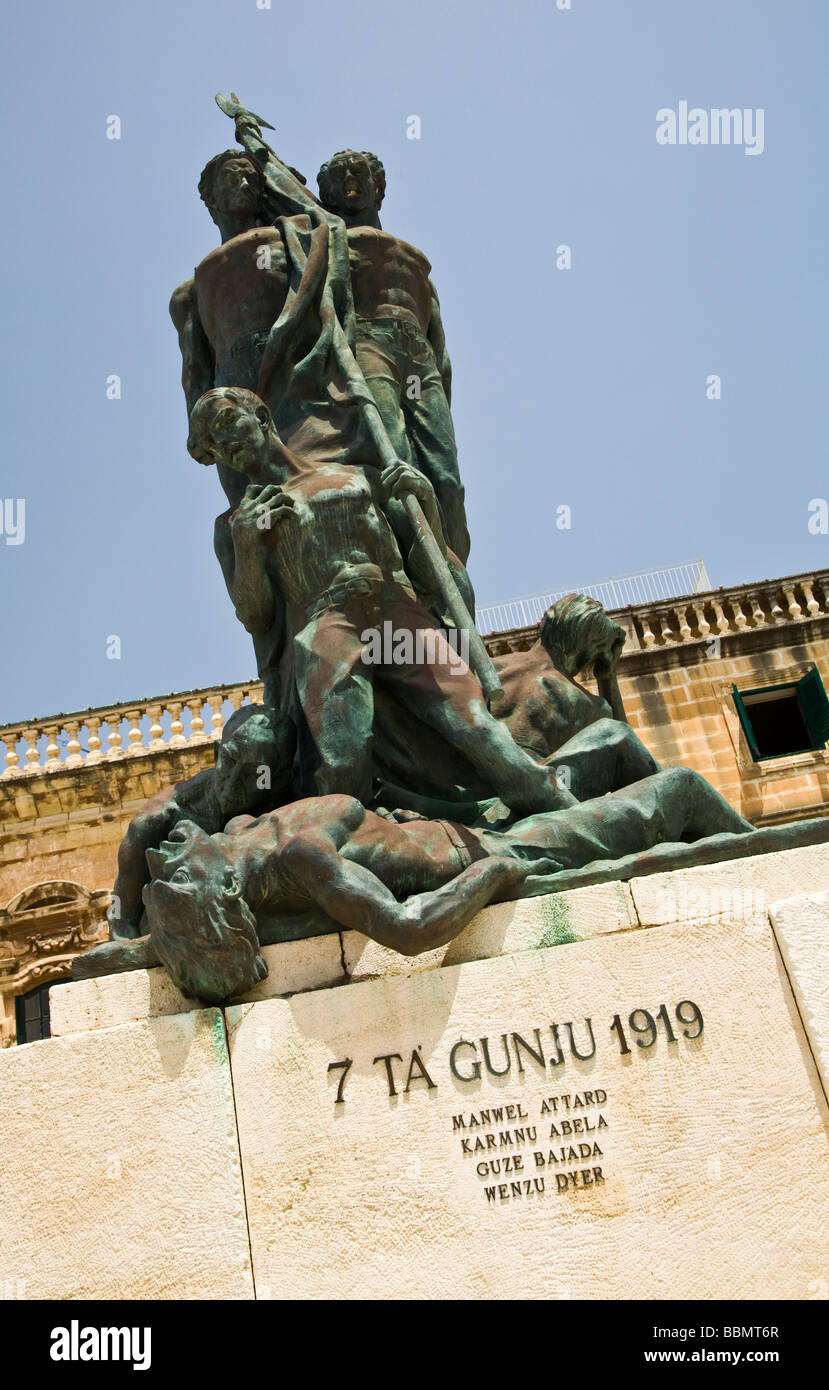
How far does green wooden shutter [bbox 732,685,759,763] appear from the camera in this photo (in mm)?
18312

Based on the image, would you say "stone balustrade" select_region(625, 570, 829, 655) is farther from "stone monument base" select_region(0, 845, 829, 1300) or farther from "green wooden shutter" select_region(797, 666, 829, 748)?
"stone monument base" select_region(0, 845, 829, 1300)

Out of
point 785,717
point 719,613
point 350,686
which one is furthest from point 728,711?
point 350,686

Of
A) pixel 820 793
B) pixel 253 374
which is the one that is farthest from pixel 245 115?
pixel 820 793

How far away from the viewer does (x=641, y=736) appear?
18.0 meters

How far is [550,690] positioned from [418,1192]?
6.52 feet

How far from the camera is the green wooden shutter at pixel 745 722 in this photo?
1831 cm

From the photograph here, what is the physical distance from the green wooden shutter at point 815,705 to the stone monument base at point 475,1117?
14974mm

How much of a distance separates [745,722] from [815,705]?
38.3 inches

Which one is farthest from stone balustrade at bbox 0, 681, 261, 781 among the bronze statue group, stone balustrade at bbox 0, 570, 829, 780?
the bronze statue group

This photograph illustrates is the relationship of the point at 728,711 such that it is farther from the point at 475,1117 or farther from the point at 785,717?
the point at 475,1117

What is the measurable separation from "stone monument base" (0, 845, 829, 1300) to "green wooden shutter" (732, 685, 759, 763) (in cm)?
1468

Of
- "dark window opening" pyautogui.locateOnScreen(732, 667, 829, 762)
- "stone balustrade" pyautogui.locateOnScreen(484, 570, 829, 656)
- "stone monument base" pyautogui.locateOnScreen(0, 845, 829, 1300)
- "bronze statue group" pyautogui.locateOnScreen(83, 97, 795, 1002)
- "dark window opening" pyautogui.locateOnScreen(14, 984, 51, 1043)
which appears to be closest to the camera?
"stone monument base" pyautogui.locateOnScreen(0, 845, 829, 1300)

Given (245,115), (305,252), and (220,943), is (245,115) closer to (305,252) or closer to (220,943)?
(305,252)

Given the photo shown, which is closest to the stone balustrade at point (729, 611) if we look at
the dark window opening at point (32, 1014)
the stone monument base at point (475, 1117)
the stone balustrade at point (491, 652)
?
the stone balustrade at point (491, 652)
